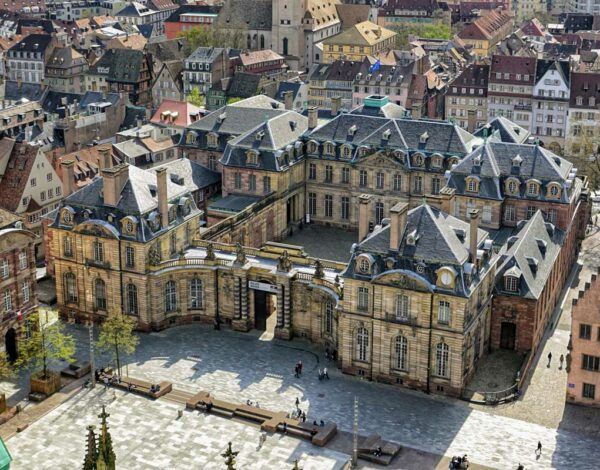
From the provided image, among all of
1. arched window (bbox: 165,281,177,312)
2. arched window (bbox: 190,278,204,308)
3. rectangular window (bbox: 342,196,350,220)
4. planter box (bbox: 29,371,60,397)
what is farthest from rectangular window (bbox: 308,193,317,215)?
planter box (bbox: 29,371,60,397)

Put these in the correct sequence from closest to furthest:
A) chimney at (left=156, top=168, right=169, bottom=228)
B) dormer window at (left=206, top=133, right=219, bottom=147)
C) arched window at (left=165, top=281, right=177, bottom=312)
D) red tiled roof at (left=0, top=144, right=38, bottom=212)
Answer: chimney at (left=156, top=168, right=169, bottom=228), arched window at (left=165, top=281, right=177, bottom=312), red tiled roof at (left=0, top=144, right=38, bottom=212), dormer window at (left=206, top=133, right=219, bottom=147)

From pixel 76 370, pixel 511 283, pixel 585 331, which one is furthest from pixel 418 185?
pixel 76 370

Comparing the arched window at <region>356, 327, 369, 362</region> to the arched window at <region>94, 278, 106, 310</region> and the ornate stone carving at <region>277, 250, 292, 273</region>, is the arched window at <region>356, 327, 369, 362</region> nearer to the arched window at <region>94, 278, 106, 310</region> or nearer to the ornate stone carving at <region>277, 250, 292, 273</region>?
the ornate stone carving at <region>277, 250, 292, 273</region>

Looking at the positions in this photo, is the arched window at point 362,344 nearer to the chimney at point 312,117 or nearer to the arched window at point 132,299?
the arched window at point 132,299

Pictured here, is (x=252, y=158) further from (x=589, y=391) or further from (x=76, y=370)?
(x=589, y=391)

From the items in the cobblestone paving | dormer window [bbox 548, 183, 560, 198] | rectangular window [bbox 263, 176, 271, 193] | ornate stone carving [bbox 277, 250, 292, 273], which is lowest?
the cobblestone paving

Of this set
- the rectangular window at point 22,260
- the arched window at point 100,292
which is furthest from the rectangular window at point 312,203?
the rectangular window at point 22,260

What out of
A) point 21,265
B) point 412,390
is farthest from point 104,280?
point 412,390
